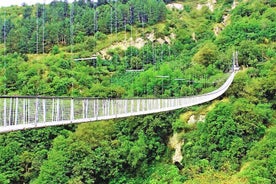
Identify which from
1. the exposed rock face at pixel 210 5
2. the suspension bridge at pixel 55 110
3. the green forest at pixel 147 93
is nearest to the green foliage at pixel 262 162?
the green forest at pixel 147 93

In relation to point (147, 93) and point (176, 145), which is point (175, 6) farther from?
point (176, 145)

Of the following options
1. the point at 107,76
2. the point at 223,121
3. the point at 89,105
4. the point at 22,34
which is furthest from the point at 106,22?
the point at 89,105

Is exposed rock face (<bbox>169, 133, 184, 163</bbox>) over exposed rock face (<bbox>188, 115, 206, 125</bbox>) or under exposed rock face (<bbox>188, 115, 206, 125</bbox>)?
under

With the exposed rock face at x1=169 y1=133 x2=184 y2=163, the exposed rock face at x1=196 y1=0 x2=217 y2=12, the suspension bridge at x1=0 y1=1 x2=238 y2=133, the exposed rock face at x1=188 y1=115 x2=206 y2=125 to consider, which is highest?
the exposed rock face at x1=196 y1=0 x2=217 y2=12

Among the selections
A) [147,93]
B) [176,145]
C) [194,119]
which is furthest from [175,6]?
[176,145]

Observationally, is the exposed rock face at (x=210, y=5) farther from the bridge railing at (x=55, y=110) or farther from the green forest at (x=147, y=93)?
the bridge railing at (x=55, y=110)

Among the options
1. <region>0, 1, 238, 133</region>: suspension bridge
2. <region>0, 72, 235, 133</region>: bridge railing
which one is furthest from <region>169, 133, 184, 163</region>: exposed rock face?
<region>0, 72, 235, 133</region>: bridge railing

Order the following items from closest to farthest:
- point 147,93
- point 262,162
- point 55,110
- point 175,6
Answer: point 55,110 → point 262,162 → point 147,93 → point 175,6

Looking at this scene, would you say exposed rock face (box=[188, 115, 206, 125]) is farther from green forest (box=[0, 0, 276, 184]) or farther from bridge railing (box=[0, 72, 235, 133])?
bridge railing (box=[0, 72, 235, 133])
